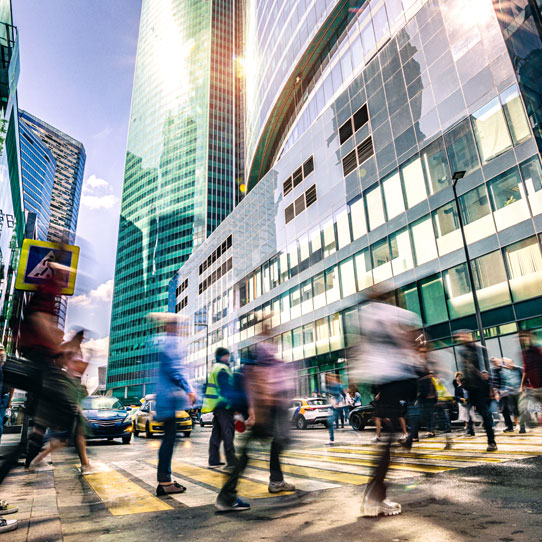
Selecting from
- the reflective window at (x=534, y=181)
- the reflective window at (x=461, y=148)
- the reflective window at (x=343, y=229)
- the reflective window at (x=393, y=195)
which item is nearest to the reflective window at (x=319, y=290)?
the reflective window at (x=343, y=229)

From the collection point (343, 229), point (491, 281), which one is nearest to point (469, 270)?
point (491, 281)

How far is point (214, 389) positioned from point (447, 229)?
17.6 m

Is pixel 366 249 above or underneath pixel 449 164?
underneath

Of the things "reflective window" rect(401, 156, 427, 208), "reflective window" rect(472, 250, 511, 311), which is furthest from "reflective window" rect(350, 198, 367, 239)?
"reflective window" rect(472, 250, 511, 311)

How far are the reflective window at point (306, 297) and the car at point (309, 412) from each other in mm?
12044

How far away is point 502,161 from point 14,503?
20.0 metres

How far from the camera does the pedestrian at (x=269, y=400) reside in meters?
4.18

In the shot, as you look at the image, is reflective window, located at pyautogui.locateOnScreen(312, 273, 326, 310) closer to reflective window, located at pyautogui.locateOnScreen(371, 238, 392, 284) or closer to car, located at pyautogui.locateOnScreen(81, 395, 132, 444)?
reflective window, located at pyautogui.locateOnScreen(371, 238, 392, 284)

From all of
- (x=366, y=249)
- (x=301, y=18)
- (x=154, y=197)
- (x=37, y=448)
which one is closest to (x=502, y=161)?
(x=366, y=249)

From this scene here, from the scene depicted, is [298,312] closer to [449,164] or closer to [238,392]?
[449,164]

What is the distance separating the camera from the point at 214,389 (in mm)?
5656

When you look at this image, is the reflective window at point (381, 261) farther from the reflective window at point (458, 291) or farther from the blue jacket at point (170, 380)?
the blue jacket at point (170, 380)

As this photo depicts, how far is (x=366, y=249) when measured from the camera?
82.3 ft

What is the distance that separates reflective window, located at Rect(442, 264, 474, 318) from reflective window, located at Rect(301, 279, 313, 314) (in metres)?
11.9
